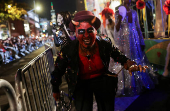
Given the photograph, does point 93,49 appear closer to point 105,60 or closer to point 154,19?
point 105,60

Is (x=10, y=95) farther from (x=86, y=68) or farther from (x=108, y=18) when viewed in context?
(x=108, y=18)

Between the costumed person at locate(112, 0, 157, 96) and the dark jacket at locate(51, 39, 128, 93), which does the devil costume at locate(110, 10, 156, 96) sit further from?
the dark jacket at locate(51, 39, 128, 93)

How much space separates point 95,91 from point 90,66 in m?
0.33

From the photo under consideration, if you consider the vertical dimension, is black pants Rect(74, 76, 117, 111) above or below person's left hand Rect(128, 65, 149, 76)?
below

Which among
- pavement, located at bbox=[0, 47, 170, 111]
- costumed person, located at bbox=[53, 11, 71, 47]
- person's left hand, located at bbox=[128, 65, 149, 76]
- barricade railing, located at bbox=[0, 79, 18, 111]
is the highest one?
costumed person, located at bbox=[53, 11, 71, 47]

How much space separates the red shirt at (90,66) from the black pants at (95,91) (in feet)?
0.21

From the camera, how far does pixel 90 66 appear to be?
201 cm

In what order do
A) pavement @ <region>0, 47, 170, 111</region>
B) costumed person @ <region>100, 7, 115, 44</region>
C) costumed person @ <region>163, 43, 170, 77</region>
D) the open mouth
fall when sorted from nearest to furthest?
the open mouth → pavement @ <region>0, 47, 170, 111</region> → costumed person @ <region>163, 43, 170, 77</region> → costumed person @ <region>100, 7, 115, 44</region>

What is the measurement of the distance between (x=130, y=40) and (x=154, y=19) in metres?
1.93

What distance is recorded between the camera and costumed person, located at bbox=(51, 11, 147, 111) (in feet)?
6.61

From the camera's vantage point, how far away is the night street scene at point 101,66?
2021 millimetres

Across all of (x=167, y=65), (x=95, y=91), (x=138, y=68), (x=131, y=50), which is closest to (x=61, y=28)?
(x=131, y=50)

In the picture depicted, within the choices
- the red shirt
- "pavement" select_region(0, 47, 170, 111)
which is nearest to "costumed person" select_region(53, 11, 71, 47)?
"pavement" select_region(0, 47, 170, 111)

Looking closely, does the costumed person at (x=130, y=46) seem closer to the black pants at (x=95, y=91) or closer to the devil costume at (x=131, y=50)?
the devil costume at (x=131, y=50)
